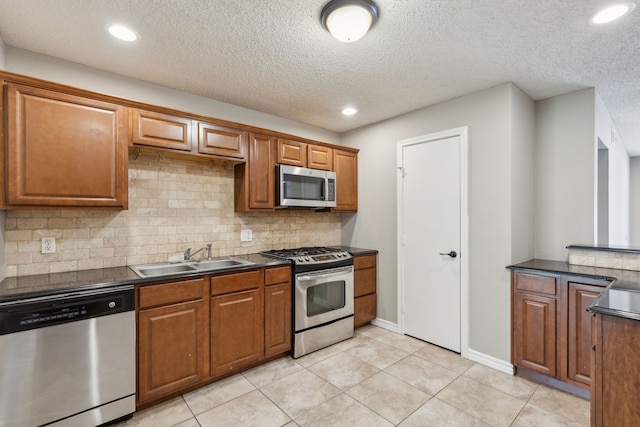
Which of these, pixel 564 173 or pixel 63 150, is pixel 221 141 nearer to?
pixel 63 150

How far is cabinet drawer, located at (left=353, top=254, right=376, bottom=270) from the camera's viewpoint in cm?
359

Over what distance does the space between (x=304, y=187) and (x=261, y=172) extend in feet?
1.75

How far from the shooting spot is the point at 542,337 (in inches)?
96.3

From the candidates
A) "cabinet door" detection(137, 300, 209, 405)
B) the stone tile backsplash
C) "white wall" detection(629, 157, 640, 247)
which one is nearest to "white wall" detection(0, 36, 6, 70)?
the stone tile backsplash

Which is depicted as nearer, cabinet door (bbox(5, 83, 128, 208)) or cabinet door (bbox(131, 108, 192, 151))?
cabinet door (bbox(5, 83, 128, 208))

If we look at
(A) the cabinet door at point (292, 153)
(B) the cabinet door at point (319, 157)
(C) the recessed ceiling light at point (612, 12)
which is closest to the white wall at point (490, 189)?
(C) the recessed ceiling light at point (612, 12)

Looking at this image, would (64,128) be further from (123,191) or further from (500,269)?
(500,269)

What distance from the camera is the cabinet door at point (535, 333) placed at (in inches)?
94.5

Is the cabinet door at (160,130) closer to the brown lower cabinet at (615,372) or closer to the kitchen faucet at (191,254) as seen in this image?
the kitchen faucet at (191,254)

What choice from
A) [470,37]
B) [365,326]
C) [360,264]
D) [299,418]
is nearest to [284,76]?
[470,37]

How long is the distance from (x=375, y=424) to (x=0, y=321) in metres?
2.30

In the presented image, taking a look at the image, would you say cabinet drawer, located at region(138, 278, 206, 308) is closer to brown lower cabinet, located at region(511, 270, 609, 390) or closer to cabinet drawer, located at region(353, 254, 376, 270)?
cabinet drawer, located at region(353, 254, 376, 270)

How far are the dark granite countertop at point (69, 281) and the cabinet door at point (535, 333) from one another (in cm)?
252

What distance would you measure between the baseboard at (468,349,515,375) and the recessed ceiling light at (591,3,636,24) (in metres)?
2.64
